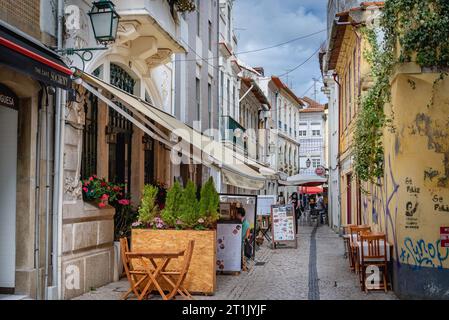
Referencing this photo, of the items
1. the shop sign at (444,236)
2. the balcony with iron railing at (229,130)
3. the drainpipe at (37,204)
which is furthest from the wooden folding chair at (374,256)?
the balcony with iron railing at (229,130)

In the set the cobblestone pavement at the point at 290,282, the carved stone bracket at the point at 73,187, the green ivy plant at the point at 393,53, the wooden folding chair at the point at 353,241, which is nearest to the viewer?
the green ivy plant at the point at 393,53

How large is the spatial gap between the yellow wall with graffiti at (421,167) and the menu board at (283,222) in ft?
27.2

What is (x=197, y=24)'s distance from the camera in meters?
20.0

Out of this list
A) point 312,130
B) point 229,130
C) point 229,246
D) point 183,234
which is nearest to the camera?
point 183,234

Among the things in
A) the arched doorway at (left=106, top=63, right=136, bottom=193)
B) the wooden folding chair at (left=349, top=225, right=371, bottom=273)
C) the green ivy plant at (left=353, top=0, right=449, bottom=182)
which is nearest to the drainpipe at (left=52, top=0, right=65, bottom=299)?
the arched doorway at (left=106, top=63, right=136, bottom=193)

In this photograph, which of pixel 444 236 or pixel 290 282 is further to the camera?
pixel 290 282

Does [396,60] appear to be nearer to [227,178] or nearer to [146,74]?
[227,178]

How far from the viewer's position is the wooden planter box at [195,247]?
945 centimetres

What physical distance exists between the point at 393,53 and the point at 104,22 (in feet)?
15.6

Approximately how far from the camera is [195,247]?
9516 mm

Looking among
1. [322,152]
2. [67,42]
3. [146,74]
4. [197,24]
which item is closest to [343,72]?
[197,24]

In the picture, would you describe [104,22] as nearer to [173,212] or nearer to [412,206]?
[173,212]

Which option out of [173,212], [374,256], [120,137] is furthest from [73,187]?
[374,256]

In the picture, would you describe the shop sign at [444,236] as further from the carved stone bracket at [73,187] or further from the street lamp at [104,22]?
the street lamp at [104,22]
